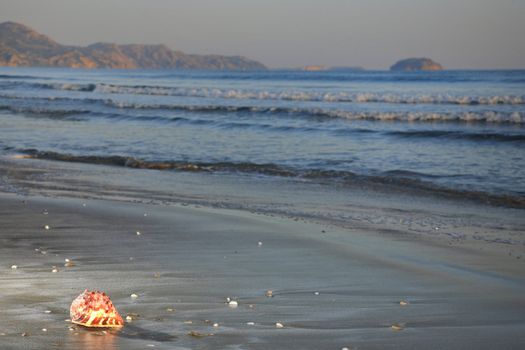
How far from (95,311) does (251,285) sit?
147 cm

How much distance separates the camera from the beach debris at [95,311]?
4.11 m

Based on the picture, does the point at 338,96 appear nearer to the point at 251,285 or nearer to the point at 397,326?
the point at 251,285

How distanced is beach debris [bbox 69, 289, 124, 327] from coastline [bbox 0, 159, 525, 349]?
0.23ft

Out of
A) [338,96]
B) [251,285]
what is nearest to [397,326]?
[251,285]

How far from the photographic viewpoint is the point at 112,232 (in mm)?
7410

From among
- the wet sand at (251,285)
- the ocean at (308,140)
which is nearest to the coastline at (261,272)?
the wet sand at (251,285)

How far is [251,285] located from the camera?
5340mm

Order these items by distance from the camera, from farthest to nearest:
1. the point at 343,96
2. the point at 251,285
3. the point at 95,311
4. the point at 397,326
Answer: the point at 343,96, the point at 251,285, the point at 397,326, the point at 95,311

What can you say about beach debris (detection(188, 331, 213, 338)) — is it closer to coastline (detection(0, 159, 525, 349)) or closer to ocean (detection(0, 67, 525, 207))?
coastline (detection(0, 159, 525, 349))

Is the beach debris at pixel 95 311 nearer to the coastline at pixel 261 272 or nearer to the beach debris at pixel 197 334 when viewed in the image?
the coastline at pixel 261 272

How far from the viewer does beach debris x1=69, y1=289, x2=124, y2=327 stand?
162 inches

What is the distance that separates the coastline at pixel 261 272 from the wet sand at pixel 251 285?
0.01 metres

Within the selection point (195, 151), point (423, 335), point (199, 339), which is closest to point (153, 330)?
point (199, 339)

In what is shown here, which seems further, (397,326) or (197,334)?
(397,326)
